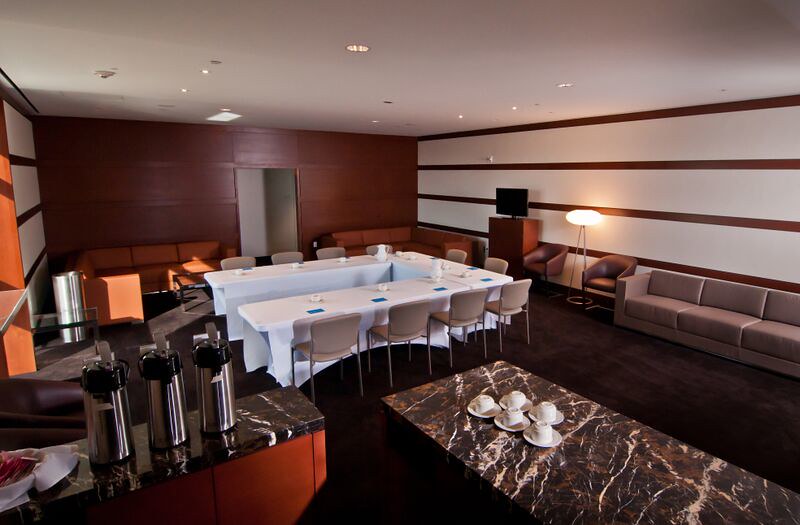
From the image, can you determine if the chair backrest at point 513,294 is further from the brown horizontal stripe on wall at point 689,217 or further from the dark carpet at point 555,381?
the brown horizontal stripe on wall at point 689,217

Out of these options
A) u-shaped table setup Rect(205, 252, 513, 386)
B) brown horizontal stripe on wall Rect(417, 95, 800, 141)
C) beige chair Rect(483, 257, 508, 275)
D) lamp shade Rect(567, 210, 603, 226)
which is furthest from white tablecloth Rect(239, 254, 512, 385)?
brown horizontal stripe on wall Rect(417, 95, 800, 141)

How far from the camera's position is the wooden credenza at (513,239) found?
814cm

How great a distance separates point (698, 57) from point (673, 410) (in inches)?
114

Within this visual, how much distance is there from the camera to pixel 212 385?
5.74 feet

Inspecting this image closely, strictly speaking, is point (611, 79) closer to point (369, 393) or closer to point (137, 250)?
point (369, 393)

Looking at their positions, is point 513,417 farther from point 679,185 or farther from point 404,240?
point 404,240

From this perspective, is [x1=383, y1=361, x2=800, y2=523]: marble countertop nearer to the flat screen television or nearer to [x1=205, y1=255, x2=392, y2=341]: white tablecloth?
[x1=205, y1=255, x2=392, y2=341]: white tablecloth

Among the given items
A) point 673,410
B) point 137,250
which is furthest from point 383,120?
point 673,410

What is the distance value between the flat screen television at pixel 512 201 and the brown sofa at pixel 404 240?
1.05 meters

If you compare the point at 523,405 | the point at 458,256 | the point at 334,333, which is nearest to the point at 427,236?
the point at 458,256

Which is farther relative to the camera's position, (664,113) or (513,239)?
(513,239)

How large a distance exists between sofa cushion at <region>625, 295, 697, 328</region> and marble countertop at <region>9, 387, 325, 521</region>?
201 inches

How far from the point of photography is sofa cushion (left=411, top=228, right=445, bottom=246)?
10018 mm

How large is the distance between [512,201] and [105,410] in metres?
7.69
